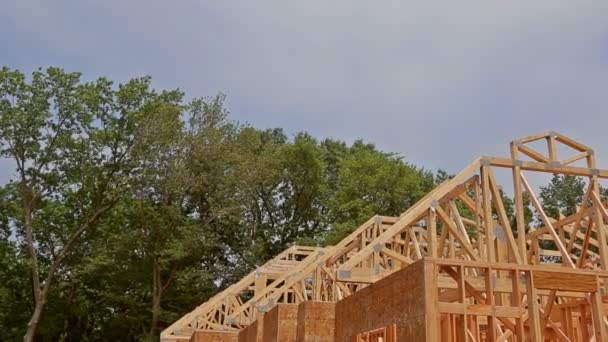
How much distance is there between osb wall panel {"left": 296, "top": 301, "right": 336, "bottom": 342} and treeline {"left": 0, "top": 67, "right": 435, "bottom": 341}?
65.3 feet

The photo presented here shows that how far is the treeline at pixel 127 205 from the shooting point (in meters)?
33.2

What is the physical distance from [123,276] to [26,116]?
29.8 feet

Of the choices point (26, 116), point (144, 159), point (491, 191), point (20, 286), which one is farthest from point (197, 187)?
point (491, 191)

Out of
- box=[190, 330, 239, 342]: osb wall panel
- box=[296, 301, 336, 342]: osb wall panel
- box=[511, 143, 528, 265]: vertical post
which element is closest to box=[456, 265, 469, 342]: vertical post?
box=[296, 301, 336, 342]: osb wall panel

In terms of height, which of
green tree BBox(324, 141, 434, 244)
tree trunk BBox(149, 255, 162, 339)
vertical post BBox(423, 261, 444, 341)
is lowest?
vertical post BBox(423, 261, 444, 341)

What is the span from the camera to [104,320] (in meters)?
37.3

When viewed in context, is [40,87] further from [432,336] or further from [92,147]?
[432,336]

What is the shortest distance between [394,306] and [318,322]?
327 centimetres

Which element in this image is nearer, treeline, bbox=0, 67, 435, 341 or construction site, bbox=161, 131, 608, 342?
construction site, bbox=161, 131, 608, 342

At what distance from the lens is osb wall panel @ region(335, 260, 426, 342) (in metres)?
9.39

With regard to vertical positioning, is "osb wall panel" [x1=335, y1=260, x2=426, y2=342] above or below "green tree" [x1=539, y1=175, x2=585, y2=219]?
below

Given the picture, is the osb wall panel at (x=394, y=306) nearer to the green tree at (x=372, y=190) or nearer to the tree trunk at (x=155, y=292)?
the tree trunk at (x=155, y=292)

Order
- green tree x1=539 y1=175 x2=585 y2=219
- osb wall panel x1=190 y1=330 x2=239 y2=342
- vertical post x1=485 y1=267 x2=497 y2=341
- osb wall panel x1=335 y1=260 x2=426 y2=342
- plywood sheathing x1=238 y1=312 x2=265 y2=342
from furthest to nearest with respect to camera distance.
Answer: green tree x1=539 y1=175 x2=585 y2=219 < osb wall panel x1=190 y1=330 x2=239 y2=342 < plywood sheathing x1=238 y1=312 x2=265 y2=342 < vertical post x1=485 y1=267 x2=497 y2=341 < osb wall panel x1=335 y1=260 x2=426 y2=342

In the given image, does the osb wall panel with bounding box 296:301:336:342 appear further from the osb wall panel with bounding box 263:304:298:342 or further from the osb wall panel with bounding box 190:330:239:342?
the osb wall panel with bounding box 190:330:239:342
